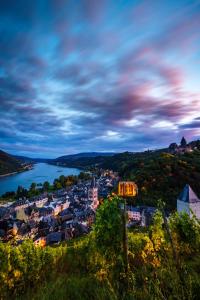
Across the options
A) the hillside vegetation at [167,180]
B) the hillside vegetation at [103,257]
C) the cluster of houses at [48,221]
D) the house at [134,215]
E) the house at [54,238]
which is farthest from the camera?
the hillside vegetation at [167,180]

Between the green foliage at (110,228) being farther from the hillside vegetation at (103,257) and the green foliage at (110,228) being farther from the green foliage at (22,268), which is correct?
the green foliage at (22,268)

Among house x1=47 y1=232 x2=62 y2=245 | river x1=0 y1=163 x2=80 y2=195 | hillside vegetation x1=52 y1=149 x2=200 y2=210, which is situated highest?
hillside vegetation x1=52 y1=149 x2=200 y2=210

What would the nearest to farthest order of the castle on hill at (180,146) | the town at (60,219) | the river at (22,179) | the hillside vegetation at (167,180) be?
the town at (60,219) → the hillside vegetation at (167,180) → the river at (22,179) → the castle on hill at (180,146)

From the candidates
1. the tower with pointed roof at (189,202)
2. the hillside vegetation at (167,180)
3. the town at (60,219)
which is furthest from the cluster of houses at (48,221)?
the tower with pointed roof at (189,202)

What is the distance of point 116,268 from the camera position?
6750mm

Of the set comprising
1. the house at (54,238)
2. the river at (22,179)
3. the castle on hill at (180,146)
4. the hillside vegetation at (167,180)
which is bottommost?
the river at (22,179)

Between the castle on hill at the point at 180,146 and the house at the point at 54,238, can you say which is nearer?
the house at the point at 54,238

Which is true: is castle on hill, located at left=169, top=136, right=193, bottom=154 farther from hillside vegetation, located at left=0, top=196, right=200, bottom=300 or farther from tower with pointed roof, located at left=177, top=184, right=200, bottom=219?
hillside vegetation, located at left=0, top=196, right=200, bottom=300

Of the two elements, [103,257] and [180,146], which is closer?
[103,257]

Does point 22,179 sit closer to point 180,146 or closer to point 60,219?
point 180,146

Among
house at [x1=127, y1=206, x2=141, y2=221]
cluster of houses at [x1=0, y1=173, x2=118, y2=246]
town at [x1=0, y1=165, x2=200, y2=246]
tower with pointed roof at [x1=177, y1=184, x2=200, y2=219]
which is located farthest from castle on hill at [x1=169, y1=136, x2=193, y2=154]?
tower with pointed roof at [x1=177, y1=184, x2=200, y2=219]

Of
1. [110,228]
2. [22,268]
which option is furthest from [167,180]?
[22,268]

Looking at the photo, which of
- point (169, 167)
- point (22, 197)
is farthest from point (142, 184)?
point (22, 197)

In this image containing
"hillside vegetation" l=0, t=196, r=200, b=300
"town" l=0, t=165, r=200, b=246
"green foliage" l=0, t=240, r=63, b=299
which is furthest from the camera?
"town" l=0, t=165, r=200, b=246
